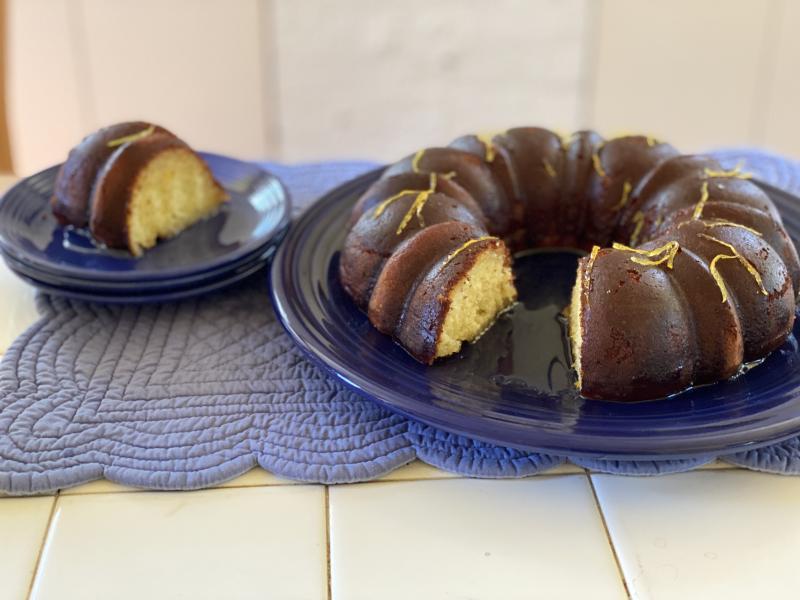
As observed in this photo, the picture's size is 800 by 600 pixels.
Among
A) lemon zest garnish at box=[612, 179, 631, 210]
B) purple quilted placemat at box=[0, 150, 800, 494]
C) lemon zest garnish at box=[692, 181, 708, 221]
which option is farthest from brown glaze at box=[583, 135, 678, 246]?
purple quilted placemat at box=[0, 150, 800, 494]

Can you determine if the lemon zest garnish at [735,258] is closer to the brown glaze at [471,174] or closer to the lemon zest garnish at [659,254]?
the lemon zest garnish at [659,254]

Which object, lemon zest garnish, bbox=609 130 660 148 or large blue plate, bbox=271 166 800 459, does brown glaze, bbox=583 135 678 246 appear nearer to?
lemon zest garnish, bbox=609 130 660 148

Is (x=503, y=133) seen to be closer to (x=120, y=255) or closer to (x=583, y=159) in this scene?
(x=583, y=159)

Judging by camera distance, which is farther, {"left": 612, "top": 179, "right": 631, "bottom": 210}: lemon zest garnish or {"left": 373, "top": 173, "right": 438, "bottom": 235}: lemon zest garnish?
{"left": 612, "top": 179, "right": 631, "bottom": 210}: lemon zest garnish

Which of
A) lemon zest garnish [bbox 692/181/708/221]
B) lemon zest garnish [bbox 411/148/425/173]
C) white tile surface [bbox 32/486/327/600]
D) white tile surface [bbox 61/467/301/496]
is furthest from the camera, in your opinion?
lemon zest garnish [bbox 411/148/425/173]

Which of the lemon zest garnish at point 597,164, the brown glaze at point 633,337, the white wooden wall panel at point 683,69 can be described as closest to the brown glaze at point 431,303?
the brown glaze at point 633,337

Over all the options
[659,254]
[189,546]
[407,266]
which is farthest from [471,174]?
[189,546]
